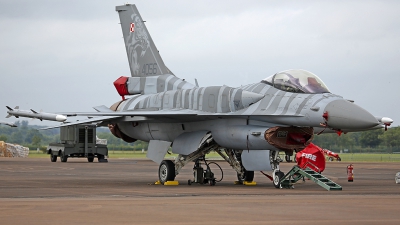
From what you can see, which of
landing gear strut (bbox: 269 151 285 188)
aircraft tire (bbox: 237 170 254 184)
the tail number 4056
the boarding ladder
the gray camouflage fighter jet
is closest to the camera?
the gray camouflage fighter jet

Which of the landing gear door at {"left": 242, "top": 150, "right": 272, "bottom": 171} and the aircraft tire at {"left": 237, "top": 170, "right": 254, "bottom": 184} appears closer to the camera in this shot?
the landing gear door at {"left": 242, "top": 150, "right": 272, "bottom": 171}

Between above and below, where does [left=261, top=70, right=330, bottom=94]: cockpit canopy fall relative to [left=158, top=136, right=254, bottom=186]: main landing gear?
above

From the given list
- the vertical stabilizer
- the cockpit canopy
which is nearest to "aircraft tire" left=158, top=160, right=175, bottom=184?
the cockpit canopy

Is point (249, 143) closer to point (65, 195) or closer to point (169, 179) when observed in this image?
point (169, 179)

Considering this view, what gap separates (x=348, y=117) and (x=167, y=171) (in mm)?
6005

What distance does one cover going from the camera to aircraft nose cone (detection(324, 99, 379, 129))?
1705 cm

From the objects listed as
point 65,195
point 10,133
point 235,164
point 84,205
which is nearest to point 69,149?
point 235,164

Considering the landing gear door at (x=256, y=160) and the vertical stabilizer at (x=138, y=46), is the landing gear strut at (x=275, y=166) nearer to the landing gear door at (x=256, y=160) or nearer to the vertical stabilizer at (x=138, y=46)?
the landing gear door at (x=256, y=160)

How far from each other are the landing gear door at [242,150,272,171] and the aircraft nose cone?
2358mm

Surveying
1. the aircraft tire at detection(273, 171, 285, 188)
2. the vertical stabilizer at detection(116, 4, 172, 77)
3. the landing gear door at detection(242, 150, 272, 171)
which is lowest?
the aircraft tire at detection(273, 171, 285, 188)

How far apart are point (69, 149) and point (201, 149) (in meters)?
25.0

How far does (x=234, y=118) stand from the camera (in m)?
19.6

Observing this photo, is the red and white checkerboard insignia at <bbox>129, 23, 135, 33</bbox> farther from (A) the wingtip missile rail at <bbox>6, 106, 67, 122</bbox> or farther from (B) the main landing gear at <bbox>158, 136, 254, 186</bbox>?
(B) the main landing gear at <bbox>158, 136, 254, 186</bbox>

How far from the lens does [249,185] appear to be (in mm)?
20703
